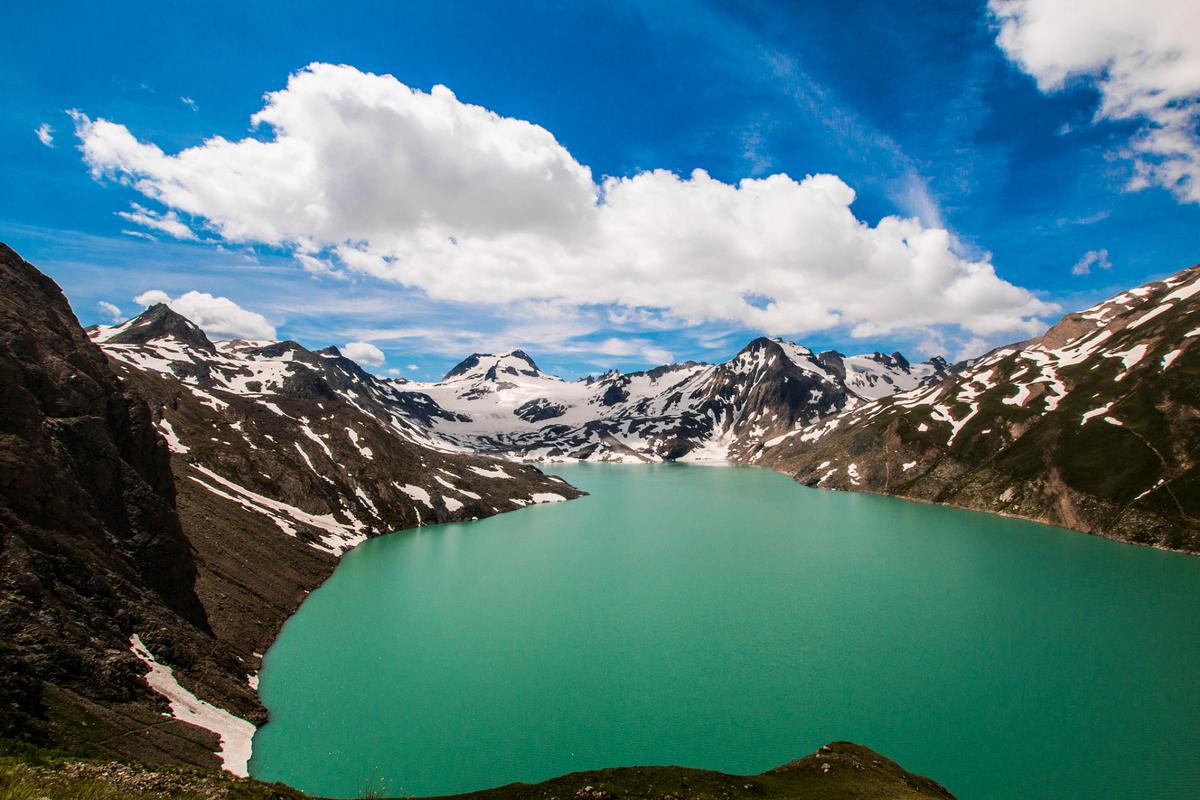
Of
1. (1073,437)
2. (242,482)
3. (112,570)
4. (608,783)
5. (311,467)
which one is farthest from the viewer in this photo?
(1073,437)

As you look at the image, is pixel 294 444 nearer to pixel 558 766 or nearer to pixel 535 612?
pixel 535 612

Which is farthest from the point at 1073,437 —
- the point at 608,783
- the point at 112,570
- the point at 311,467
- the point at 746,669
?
the point at 311,467

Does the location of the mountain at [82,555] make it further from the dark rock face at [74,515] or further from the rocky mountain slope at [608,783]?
the rocky mountain slope at [608,783]

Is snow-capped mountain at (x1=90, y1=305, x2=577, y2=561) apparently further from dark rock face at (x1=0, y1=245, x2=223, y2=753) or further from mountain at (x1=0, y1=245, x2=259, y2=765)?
mountain at (x1=0, y1=245, x2=259, y2=765)

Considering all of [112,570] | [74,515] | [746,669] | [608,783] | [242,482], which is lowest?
[608,783]

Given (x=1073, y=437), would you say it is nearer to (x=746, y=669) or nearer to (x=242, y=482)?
(x=746, y=669)

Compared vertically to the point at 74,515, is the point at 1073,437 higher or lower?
higher

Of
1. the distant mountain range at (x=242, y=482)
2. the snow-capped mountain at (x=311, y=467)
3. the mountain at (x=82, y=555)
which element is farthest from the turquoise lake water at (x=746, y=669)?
the snow-capped mountain at (x=311, y=467)

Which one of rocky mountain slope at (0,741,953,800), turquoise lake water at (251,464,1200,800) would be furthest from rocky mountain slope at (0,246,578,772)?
rocky mountain slope at (0,741,953,800)
